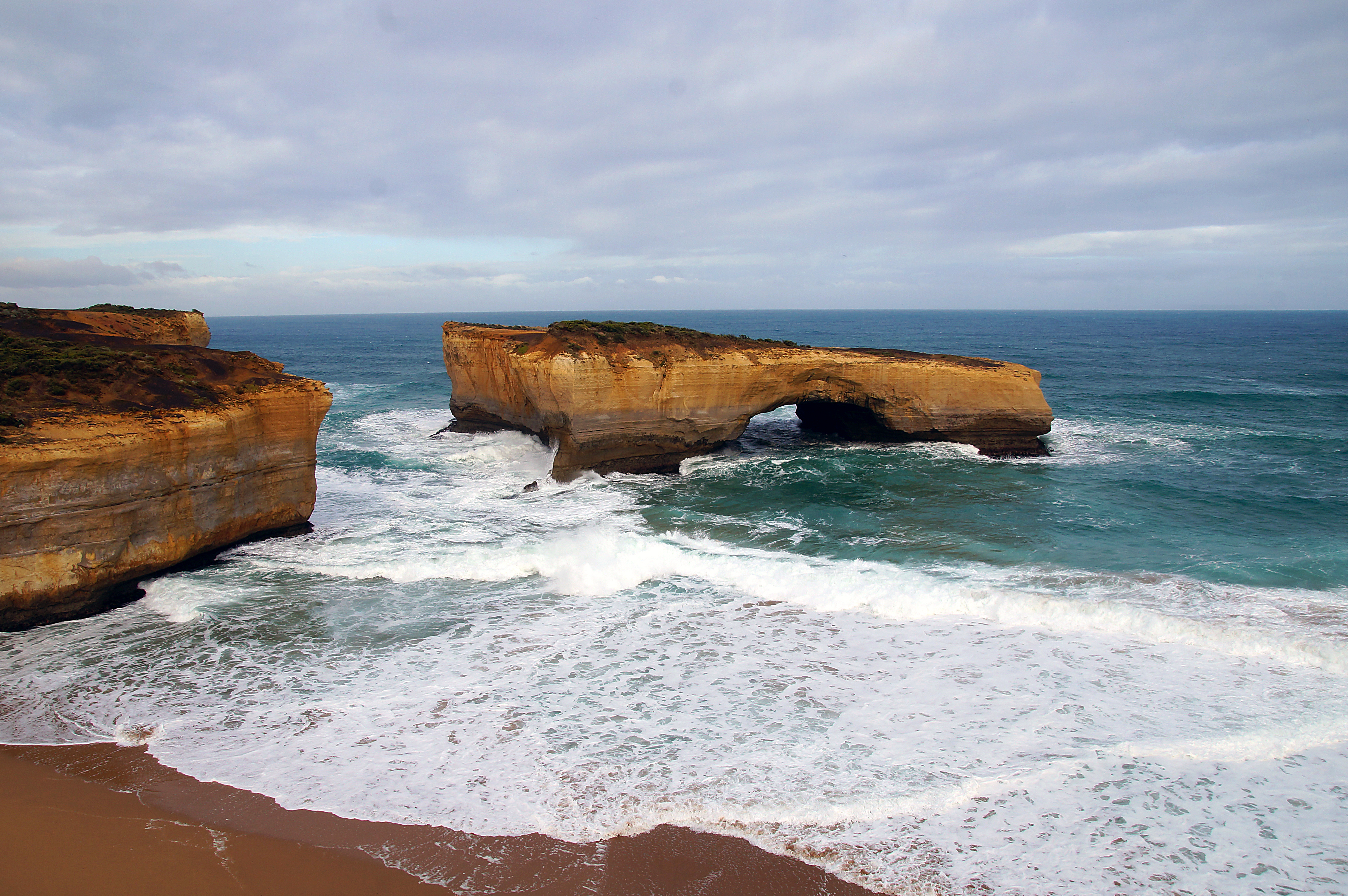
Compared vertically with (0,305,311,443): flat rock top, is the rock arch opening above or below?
below

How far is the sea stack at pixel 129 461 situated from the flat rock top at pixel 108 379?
0.03 metres

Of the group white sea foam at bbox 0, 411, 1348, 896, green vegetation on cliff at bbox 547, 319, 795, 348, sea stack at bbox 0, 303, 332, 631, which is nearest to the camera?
white sea foam at bbox 0, 411, 1348, 896

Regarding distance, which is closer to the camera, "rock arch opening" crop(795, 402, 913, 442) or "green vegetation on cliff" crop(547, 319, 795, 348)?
"green vegetation on cliff" crop(547, 319, 795, 348)

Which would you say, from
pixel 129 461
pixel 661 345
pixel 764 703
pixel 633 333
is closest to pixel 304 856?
pixel 764 703

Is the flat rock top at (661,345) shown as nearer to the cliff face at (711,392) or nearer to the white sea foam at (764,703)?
the cliff face at (711,392)

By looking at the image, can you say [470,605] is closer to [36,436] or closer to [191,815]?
[191,815]

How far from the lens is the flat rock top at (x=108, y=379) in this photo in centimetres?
1046

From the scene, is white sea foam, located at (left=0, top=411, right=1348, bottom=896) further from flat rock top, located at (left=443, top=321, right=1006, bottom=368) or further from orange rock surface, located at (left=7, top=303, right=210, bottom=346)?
orange rock surface, located at (left=7, top=303, right=210, bottom=346)

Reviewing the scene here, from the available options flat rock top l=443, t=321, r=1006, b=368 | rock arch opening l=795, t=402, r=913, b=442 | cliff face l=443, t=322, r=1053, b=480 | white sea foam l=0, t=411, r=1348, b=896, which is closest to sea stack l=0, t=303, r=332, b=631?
white sea foam l=0, t=411, r=1348, b=896

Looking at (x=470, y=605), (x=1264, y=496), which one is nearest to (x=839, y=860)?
(x=470, y=605)

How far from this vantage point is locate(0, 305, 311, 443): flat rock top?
10461 mm

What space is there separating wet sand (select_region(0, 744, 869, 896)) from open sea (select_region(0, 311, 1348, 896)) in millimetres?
206

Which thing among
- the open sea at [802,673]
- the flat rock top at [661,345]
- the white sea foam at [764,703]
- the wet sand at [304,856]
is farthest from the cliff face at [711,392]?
the wet sand at [304,856]

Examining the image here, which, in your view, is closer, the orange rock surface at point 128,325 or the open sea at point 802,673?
the open sea at point 802,673
